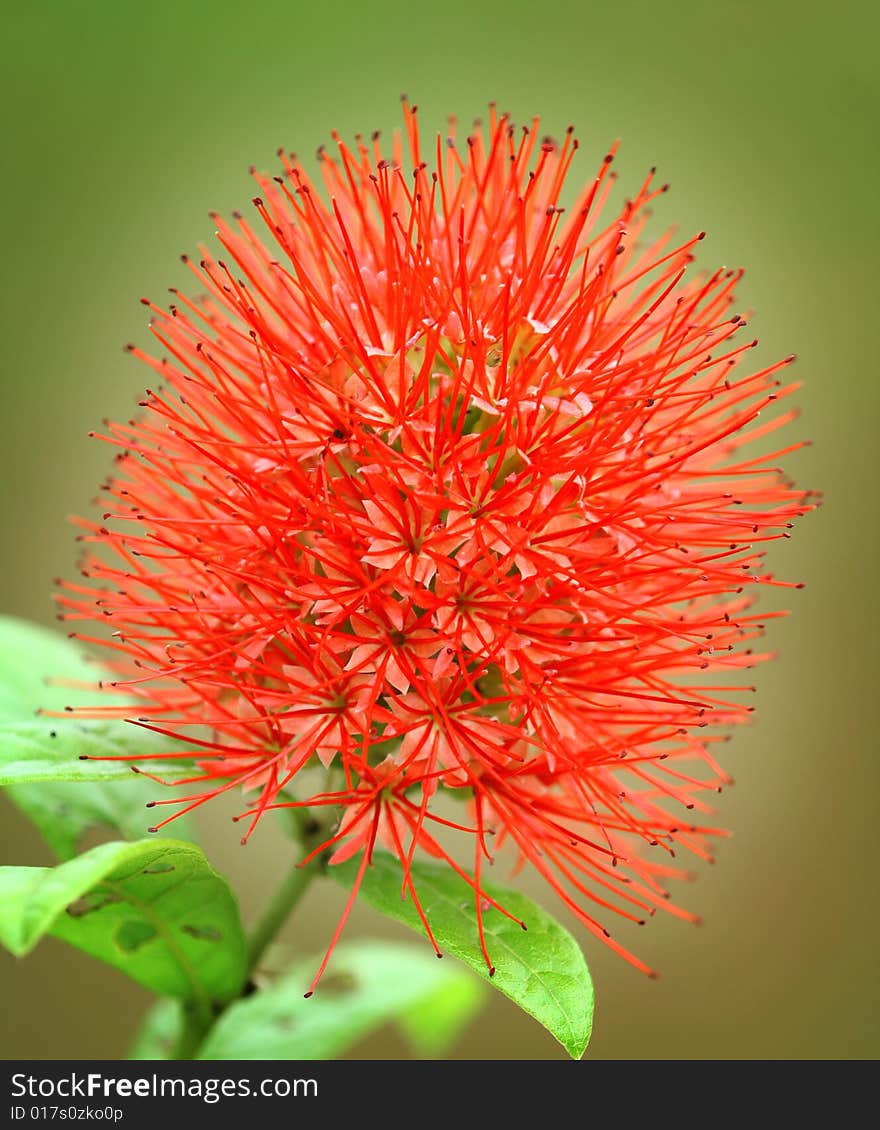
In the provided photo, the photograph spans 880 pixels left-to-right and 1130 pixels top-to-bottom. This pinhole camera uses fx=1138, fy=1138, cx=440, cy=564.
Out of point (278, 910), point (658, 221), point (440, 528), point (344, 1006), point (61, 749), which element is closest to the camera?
point (440, 528)

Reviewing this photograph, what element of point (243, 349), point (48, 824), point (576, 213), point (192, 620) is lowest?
point (48, 824)

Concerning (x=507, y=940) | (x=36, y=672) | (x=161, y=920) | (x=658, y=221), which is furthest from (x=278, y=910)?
(x=658, y=221)

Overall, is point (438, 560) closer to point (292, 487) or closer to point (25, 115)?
point (292, 487)

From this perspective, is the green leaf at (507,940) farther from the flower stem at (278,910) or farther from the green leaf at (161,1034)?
the green leaf at (161,1034)

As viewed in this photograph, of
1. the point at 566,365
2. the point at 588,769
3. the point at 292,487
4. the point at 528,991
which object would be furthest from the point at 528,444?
the point at 528,991

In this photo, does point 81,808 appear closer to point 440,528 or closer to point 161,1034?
point 161,1034

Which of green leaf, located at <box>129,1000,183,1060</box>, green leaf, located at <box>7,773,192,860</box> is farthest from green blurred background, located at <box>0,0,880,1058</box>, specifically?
green leaf, located at <box>7,773,192,860</box>
